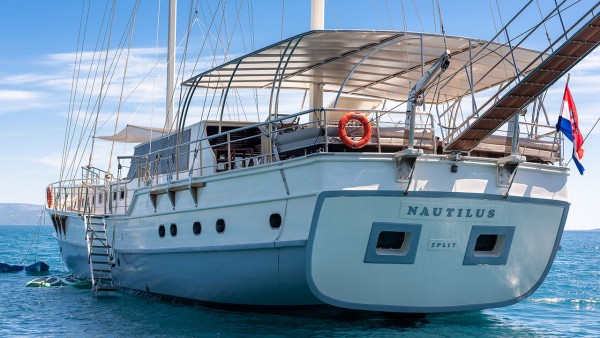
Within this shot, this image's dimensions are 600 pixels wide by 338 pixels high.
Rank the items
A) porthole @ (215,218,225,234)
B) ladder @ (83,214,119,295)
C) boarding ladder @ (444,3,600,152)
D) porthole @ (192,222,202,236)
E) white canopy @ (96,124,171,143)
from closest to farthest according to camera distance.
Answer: boarding ladder @ (444,3,600,152), porthole @ (215,218,225,234), porthole @ (192,222,202,236), ladder @ (83,214,119,295), white canopy @ (96,124,171,143)

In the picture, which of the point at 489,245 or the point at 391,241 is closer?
the point at 391,241

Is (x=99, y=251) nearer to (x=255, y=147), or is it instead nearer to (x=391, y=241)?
(x=255, y=147)

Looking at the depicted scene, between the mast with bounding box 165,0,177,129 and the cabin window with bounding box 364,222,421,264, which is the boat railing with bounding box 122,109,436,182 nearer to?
the cabin window with bounding box 364,222,421,264

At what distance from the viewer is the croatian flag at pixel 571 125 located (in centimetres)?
1420

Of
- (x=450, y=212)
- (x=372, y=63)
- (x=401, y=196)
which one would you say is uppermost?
(x=372, y=63)

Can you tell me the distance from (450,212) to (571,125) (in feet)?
9.15

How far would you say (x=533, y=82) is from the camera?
12750 mm

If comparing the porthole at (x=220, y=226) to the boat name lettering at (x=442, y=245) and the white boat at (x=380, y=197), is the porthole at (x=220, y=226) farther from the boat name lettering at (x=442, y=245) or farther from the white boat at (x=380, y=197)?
the boat name lettering at (x=442, y=245)

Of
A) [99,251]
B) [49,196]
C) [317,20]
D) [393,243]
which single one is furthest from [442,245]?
[49,196]

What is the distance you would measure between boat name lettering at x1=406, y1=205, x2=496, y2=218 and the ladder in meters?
9.91

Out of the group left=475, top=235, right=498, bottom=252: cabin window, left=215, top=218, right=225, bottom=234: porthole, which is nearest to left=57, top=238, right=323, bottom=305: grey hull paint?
left=215, top=218, right=225, bottom=234: porthole

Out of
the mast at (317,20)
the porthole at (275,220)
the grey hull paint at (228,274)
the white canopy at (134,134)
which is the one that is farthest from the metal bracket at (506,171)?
the white canopy at (134,134)

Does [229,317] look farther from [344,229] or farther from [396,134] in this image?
[396,134]

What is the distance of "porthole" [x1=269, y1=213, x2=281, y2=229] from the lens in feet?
46.8
